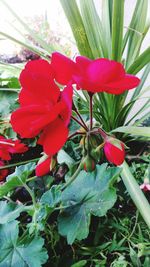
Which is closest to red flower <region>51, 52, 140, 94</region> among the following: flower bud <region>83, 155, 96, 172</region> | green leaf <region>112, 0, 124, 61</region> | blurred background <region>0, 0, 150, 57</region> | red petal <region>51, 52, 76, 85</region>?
red petal <region>51, 52, 76, 85</region>

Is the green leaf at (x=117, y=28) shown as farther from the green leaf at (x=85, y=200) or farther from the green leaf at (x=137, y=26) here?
the green leaf at (x=85, y=200)

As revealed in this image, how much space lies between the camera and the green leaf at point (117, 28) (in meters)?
0.69

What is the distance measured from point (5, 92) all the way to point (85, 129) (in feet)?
1.44

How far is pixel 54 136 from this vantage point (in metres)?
0.42

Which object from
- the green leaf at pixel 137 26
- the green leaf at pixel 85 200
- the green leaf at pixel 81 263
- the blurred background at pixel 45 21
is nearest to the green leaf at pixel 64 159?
the green leaf at pixel 85 200

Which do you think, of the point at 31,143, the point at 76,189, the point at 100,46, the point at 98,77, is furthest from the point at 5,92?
the point at 98,77

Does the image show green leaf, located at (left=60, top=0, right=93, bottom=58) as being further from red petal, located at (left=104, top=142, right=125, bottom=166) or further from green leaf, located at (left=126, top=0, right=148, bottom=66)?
red petal, located at (left=104, top=142, right=125, bottom=166)

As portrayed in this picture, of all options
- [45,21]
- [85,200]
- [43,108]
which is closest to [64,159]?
[85,200]

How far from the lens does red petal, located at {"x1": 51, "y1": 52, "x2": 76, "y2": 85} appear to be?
408mm

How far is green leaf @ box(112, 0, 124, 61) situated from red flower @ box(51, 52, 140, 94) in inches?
13.5

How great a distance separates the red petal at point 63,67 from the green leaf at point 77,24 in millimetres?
370

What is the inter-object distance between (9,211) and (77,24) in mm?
461

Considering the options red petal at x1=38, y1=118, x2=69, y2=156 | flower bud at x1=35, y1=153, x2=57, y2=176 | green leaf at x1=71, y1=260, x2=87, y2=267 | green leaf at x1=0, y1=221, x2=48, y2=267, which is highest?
red petal at x1=38, y1=118, x2=69, y2=156

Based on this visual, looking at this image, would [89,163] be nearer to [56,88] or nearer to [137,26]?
[56,88]
